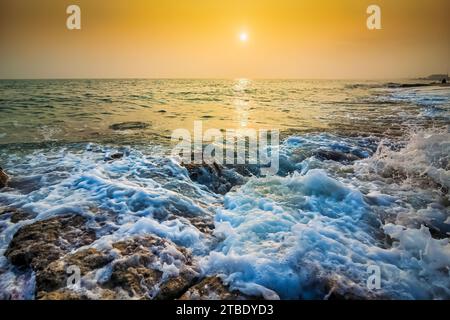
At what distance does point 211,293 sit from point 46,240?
8.74ft

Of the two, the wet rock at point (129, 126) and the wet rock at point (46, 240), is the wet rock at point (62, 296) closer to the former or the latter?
the wet rock at point (46, 240)

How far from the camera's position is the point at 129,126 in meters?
13.8

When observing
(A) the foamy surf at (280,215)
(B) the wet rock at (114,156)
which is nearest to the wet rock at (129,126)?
(A) the foamy surf at (280,215)

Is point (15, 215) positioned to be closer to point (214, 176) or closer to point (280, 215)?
point (214, 176)

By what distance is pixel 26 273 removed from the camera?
3943mm

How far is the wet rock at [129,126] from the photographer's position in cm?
1337

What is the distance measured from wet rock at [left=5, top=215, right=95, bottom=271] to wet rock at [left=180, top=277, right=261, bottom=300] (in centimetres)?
190

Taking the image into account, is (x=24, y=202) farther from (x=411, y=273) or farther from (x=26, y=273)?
(x=411, y=273)

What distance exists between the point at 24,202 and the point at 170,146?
4.99 meters

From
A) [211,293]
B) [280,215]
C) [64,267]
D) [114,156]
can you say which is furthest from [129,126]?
[211,293]

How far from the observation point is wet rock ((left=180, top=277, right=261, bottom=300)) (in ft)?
12.0

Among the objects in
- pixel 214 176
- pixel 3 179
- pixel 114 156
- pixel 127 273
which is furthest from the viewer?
pixel 114 156
